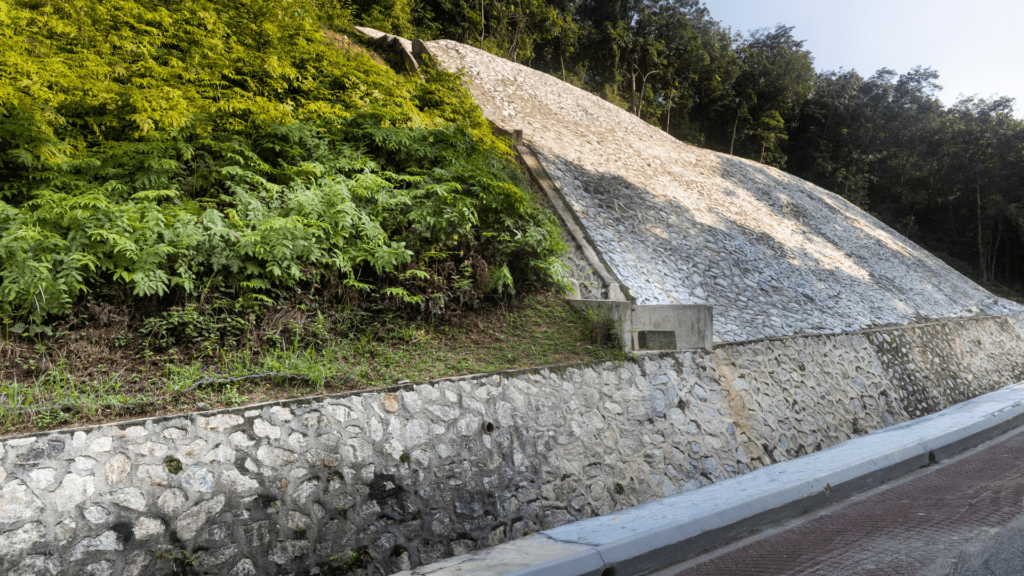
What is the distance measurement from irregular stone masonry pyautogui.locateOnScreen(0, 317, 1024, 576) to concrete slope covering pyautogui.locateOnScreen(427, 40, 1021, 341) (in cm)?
202

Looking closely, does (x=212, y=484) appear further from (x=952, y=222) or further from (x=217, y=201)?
(x=952, y=222)

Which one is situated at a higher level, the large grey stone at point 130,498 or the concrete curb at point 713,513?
the large grey stone at point 130,498

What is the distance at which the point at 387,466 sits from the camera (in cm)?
382

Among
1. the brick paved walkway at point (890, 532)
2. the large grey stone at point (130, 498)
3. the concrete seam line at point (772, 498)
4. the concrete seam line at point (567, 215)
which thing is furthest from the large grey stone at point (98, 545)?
the concrete seam line at point (567, 215)

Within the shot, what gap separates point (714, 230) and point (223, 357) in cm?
1059

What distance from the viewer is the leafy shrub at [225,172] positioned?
434 cm

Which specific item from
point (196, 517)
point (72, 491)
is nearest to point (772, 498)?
point (196, 517)

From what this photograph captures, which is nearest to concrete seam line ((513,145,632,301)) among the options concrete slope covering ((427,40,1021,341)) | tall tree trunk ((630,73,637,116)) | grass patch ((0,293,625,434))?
concrete slope covering ((427,40,1021,341))

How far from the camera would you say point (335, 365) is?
442 cm

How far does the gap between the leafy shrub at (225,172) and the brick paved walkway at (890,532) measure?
378 centimetres

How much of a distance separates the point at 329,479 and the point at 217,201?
3.50 meters

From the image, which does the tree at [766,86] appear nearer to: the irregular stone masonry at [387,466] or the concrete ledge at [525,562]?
the irregular stone masonry at [387,466]

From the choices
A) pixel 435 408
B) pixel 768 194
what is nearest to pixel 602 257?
pixel 435 408

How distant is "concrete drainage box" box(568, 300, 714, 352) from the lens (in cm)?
595
